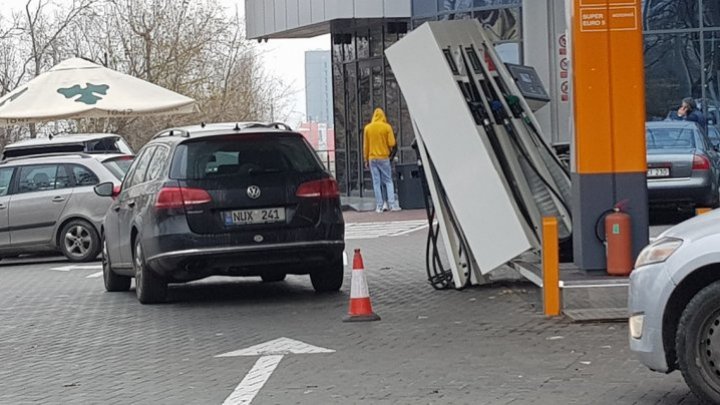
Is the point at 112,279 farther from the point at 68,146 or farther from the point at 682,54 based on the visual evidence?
the point at 682,54

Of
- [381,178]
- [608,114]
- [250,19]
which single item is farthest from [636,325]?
[250,19]

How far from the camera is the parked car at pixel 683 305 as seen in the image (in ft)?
24.3

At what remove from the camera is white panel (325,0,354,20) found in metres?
30.4

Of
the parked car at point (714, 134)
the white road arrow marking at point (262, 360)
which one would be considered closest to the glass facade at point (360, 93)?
the parked car at point (714, 134)

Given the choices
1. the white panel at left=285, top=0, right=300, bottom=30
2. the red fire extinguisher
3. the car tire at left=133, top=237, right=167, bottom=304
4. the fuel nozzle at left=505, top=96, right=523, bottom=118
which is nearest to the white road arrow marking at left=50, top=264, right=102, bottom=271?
the car tire at left=133, top=237, right=167, bottom=304

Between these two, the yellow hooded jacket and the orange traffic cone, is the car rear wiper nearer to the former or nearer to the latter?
the orange traffic cone

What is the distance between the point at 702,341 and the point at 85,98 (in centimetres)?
1782

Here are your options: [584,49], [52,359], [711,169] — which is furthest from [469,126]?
[711,169]

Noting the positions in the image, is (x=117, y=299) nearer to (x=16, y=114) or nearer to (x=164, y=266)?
(x=164, y=266)

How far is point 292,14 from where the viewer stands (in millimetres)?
33094

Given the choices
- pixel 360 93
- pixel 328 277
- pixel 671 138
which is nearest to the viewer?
pixel 328 277

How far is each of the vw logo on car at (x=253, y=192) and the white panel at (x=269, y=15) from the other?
849 inches

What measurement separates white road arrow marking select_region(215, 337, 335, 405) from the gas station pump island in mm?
2389

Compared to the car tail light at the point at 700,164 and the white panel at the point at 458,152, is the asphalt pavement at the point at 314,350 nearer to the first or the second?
the white panel at the point at 458,152
